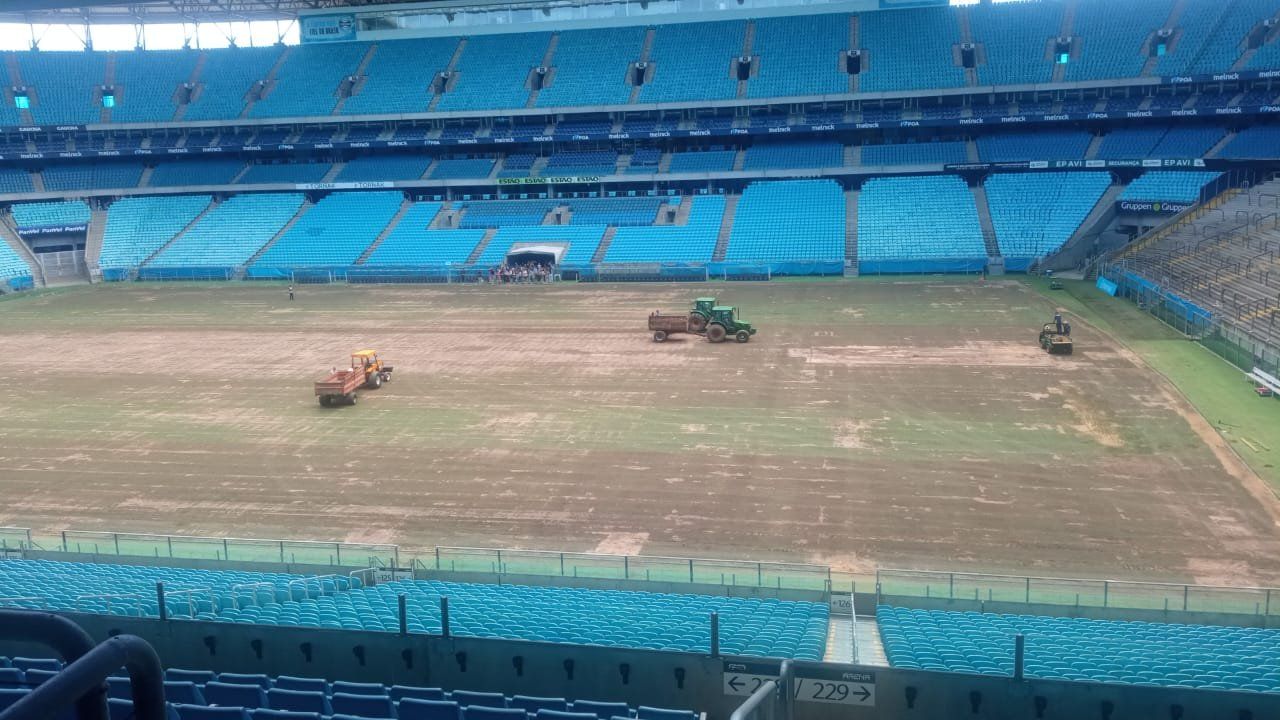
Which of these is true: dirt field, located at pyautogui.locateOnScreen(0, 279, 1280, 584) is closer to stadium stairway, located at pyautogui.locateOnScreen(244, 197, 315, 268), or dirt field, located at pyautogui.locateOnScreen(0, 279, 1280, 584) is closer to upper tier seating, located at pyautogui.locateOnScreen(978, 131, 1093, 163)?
stadium stairway, located at pyautogui.locateOnScreen(244, 197, 315, 268)

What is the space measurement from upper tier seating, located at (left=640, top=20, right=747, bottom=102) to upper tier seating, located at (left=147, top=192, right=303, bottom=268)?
2996cm

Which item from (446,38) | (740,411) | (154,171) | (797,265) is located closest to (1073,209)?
(797,265)

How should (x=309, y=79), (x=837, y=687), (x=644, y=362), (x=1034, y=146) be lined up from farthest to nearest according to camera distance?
1. (x=309, y=79)
2. (x=1034, y=146)
3. (x=644, y=362)
4. (x=837, y=687)

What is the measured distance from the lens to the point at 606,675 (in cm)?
1098

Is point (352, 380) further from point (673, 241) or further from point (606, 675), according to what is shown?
point (673, 241)

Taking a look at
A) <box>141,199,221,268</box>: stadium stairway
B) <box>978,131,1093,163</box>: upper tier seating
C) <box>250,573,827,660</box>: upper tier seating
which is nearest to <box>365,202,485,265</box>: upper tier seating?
<box>141,199,221,268</box>: stadium stairway

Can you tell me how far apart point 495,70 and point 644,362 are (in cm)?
4825

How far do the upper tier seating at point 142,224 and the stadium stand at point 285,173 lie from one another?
13.1 ft

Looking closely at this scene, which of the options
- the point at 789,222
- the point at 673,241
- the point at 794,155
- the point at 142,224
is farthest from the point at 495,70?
the point at 142,224

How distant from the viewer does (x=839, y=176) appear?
70.0 m

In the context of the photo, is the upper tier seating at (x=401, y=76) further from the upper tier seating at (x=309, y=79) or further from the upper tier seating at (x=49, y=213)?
the upper tier seating at (x=49, y=213)

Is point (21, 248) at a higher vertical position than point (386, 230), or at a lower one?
lower

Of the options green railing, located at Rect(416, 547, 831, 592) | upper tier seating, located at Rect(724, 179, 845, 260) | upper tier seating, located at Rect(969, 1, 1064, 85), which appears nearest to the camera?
green railing, located at Rect(416, 547, 831, 592)

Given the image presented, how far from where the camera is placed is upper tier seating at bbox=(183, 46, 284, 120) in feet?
254
